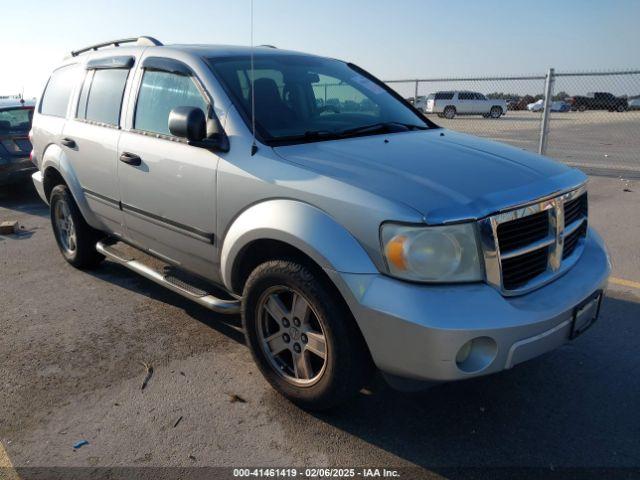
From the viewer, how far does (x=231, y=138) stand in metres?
3.07

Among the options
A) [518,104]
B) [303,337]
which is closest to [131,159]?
[303,337]

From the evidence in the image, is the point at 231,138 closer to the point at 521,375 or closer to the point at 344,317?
the point at 344,317

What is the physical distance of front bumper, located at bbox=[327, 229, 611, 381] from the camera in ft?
7.29

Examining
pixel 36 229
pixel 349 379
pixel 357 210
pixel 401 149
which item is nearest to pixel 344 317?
pixel 349 379

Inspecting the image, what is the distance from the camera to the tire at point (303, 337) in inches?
101

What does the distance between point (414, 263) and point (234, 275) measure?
1221 millimetres

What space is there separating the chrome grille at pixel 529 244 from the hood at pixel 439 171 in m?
0.06

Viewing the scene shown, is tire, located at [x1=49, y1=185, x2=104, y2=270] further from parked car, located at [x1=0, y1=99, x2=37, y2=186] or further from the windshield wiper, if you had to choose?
parked car, located at [x1=0, y1=99, x2=37, y2=186]

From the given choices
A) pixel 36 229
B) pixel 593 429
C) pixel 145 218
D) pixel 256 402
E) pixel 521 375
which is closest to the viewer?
pixel 593 429

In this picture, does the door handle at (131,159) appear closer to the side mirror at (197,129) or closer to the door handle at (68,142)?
the side mirror at (197,129)

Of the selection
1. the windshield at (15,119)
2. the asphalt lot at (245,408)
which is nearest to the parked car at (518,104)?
the windshield at (15,119)

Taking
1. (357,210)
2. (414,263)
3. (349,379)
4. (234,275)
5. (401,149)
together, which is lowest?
(349,379)

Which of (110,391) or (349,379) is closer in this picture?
(349,379)

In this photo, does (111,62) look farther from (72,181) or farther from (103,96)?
(72,181)
